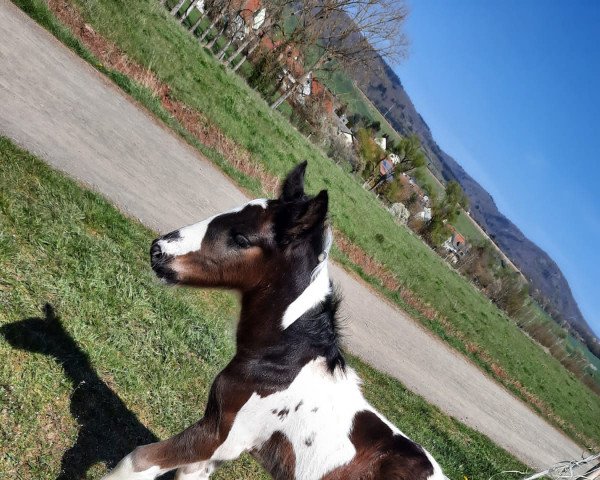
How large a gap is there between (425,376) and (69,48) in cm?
1242

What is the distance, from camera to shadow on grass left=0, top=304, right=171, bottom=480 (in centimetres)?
394

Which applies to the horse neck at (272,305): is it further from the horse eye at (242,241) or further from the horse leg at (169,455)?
the horse leg at (169,455)

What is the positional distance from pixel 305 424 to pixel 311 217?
1.38 meters

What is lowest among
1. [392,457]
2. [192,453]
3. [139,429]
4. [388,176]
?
[139,429]

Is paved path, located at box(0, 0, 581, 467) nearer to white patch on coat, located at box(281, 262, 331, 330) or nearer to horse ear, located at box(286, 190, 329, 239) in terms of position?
white patch on coat, located at box(281, 262, 331, 330)

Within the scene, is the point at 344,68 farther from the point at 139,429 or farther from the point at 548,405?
the point at 139,429

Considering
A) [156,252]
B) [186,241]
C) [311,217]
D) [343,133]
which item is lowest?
[156,252]

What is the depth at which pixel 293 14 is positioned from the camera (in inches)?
1304

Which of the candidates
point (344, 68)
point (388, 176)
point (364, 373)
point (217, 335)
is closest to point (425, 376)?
point (364, 373)

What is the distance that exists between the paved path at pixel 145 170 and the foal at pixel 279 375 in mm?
2121

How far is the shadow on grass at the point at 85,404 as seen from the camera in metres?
3.94

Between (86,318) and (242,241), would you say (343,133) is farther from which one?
(242,241)

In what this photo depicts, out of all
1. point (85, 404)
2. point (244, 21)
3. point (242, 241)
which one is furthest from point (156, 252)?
point (244, 21)

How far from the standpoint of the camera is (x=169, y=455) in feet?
11.0
